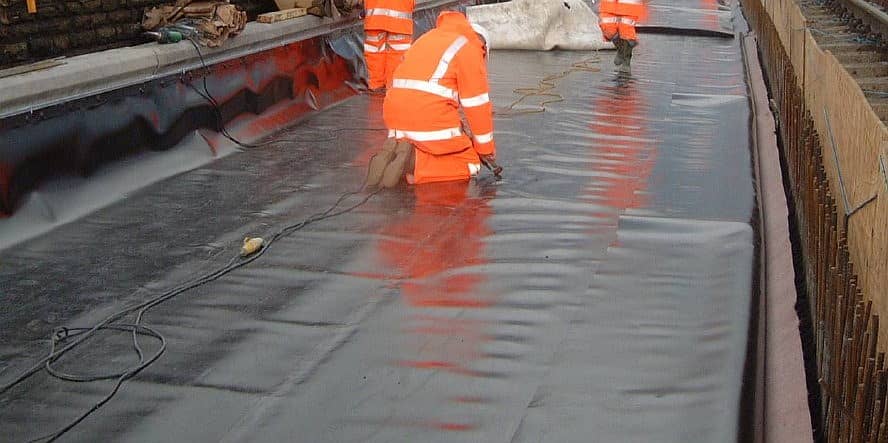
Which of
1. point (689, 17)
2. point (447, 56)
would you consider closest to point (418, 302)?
point (447, 56)

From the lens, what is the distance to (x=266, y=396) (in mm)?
3498

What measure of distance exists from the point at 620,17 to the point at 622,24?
0.08 meters

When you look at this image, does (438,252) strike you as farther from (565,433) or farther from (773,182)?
(773,182)

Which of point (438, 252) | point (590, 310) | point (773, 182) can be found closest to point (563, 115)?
point (773, 182)

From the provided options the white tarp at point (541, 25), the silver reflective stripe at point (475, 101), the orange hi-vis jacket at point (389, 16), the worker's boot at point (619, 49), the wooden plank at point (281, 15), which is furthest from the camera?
the white tarp at point (541, 25)

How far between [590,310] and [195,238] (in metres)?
2.28

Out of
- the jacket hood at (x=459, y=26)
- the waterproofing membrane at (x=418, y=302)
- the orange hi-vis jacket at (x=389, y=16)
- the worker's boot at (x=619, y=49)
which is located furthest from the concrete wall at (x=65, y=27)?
the worker's boot at (x=619, y=49)

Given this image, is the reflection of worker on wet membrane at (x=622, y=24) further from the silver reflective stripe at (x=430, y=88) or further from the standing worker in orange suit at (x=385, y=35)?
the silver reflective stripe at (x=430, y=88)

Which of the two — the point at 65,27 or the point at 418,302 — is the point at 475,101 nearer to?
the point at 418,302

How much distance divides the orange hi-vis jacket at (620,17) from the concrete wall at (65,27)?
4.70 meters

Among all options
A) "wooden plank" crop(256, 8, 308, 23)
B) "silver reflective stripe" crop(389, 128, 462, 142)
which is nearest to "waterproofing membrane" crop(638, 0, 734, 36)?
"wooden plank" crop(256, 8, 308, 23)

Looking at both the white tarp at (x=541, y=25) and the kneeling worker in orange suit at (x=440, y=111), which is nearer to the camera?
the kneeling worker in orange suit at (x=440, y=111)

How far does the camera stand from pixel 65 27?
7.14 meters

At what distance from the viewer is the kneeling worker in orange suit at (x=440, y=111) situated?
19.1 ft
